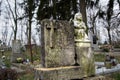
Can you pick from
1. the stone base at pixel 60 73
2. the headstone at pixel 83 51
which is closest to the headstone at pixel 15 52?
the headstone at pixel 83 51

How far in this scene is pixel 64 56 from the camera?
7.35 metres

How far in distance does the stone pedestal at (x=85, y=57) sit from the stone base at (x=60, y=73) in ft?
0.75

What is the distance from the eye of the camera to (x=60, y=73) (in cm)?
680

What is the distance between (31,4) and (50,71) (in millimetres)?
11909

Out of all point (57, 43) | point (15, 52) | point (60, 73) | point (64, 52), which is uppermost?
point (57, 43)

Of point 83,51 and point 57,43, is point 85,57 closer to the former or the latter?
point 83,51

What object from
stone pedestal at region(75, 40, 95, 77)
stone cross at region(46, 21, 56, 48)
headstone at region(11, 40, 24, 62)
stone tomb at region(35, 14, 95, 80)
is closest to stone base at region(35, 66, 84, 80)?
stone tomb at region(35, 14, 95, 80)

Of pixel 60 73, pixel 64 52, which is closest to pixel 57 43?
pixel 64 52

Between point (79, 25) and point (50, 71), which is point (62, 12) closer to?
point (79, 25)

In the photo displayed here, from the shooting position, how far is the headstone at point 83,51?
7.54 m

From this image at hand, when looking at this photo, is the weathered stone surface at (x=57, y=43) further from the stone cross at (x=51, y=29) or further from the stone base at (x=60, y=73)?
the stone base at (x=60, y=73)

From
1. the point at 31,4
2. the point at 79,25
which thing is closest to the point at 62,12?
the point at 31,4

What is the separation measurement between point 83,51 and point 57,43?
0.95 metres

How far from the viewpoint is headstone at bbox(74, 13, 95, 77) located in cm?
754
